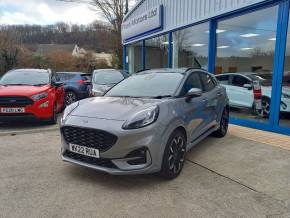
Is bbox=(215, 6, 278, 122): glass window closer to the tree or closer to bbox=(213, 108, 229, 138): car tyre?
bbox=(213, 108, 229, 138): car tyre

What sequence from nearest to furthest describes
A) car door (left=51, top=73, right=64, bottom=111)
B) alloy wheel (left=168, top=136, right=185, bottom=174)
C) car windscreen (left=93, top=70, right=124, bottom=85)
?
1. alloy wheel (left=168, top=136, right=185, bottom=174)
2. car door (left=51, top=73, right=64, bottom=111)
3. car windscreen (left=93, top=70, right=124, bottom=85)

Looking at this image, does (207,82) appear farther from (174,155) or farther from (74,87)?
(74,87)

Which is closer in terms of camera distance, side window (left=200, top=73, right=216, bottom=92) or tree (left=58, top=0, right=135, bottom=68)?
side window (left=200, top=73, right=216, bottom=92)

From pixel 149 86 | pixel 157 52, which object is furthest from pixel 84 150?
pixel 157 52

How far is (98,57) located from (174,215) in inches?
1136

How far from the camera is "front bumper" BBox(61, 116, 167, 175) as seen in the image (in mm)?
3230

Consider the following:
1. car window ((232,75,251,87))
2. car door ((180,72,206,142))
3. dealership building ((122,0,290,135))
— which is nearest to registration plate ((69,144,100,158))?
car door ((180,72,206,142))

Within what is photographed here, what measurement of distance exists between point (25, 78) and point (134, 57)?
7938 mm

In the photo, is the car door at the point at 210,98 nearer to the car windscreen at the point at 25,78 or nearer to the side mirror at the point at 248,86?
the side mirror at the point at 248,86

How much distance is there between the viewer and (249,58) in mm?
6945

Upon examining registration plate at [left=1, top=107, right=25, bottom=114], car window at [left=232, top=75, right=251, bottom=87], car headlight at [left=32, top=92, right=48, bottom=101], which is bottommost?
registration plate at [left=1, top=107, right=25, bottom=114]

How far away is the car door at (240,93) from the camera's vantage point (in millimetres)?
6969

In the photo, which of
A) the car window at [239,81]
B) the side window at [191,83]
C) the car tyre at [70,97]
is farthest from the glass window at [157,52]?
the side window at [191,83]

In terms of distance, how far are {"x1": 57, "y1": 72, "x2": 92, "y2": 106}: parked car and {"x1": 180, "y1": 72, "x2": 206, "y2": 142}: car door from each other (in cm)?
656
